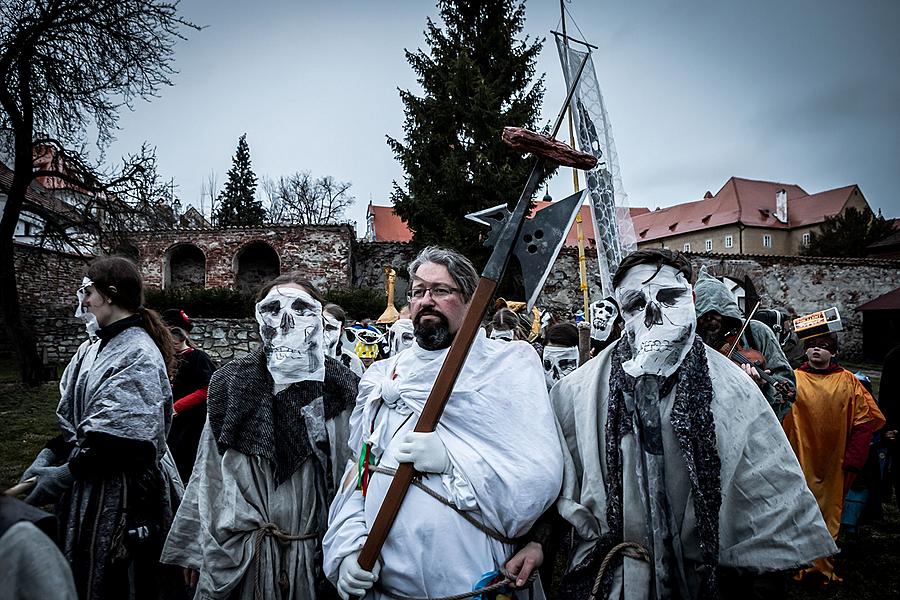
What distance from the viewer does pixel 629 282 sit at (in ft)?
7.18

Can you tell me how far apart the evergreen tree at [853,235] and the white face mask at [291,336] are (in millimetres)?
40665

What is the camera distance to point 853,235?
34.3 meters

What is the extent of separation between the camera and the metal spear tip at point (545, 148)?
1948 millimetres

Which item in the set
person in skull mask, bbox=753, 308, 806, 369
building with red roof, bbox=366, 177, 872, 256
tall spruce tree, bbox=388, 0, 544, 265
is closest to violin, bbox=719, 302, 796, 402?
person in skull mask, bbox=753, 308, 806, 369

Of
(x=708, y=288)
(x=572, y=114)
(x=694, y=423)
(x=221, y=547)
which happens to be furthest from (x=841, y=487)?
(x=572, y=114)

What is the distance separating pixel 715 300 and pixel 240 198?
42.6m

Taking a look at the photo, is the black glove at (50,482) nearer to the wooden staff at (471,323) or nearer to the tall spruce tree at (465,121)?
the wooden staff at (471,323)

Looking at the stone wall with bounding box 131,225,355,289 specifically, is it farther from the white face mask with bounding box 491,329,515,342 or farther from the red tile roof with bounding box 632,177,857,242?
the red tile roof with bounding box 632,177,857,242

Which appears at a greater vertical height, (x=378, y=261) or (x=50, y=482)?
(x=378, y=261)

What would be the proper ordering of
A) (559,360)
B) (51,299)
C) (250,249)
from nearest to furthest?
(559,360), (51,299), (250,249)

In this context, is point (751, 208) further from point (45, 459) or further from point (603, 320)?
point (45, 459)

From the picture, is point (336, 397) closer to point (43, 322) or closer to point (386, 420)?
point (386, 420)

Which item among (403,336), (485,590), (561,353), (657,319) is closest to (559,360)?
(561,353)

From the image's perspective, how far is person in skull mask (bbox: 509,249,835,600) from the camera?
72.9 inches
